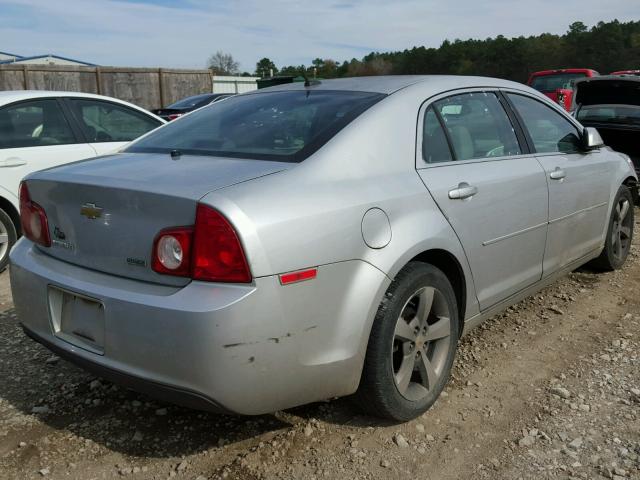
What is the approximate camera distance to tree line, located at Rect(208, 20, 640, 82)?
43031 mm

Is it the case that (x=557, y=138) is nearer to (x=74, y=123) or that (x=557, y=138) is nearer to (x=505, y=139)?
(x=505, y=139)

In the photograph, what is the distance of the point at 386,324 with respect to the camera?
97.3 inches

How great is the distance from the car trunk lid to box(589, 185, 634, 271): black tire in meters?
3.34

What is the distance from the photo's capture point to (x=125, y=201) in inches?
89.7

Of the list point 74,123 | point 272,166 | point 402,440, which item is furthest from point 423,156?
point 74,123

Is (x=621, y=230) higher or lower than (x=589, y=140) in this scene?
lower

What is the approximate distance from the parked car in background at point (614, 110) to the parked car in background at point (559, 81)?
5.70m

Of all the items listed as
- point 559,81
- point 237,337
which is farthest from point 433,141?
point 559,81

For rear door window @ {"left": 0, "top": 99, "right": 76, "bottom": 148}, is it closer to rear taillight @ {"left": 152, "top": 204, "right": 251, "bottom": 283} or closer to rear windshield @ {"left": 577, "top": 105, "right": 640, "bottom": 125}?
rear taillight @ {"left": 152, "top": 204, "right": 251, "bottom": 283}

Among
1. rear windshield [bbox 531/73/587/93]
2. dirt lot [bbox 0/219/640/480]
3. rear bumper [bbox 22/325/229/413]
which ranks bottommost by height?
dirt lot [bbox 0/219/640/480]

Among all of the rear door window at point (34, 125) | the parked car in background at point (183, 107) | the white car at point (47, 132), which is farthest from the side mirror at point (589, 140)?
the parked car in background at point (183, 107)

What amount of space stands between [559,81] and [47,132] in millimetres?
12588

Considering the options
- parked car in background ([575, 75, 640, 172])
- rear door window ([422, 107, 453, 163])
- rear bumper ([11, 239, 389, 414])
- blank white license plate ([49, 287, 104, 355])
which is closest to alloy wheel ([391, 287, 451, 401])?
rear bumper ([11, 239, 389, 414])

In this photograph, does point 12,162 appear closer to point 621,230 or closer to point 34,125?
point 34,125
